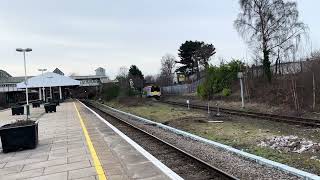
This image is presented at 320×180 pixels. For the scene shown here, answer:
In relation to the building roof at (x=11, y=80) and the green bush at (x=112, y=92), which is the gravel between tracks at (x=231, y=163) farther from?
the building roof at (x=11, y=80)

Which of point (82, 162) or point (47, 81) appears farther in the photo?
point (47, 81)

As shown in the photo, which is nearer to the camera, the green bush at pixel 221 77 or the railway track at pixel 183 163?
the railway track at pixel 183 163

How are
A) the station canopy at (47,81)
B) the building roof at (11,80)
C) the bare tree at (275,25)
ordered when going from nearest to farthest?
the bare tree at (275,25)
the station canopy at (47,81)
the building roof at (11,80)

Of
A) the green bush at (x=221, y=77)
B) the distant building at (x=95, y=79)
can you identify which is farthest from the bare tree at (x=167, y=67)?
the green bush at (x=221, y=77)

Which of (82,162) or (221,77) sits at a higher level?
(221,77)

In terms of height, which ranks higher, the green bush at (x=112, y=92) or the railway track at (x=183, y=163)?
the green bush at (x=112, y=92)

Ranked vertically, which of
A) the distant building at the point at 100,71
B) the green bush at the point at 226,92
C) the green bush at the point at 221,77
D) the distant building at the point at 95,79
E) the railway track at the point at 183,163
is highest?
the distant building at the point at 100,71

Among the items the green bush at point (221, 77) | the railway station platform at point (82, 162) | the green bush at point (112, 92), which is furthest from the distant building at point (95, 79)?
the railway station platform at point (82, 162)

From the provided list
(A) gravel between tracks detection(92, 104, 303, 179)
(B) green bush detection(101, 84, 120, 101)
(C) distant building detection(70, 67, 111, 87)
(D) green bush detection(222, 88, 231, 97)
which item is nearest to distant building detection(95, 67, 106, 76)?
(C) distant building detection(70, 67, 111, 87)

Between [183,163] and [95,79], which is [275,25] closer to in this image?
[183,163]

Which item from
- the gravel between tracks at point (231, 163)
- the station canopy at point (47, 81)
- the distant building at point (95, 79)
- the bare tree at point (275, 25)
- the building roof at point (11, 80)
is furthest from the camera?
the building roof at point (11, 80)

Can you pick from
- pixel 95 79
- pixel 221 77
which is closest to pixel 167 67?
pixel 95 79

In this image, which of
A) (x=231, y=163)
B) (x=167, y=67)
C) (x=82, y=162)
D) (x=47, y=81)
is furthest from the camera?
(x=167, y=67)

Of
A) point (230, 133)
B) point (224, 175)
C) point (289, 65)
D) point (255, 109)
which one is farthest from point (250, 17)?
point (224, 175)
